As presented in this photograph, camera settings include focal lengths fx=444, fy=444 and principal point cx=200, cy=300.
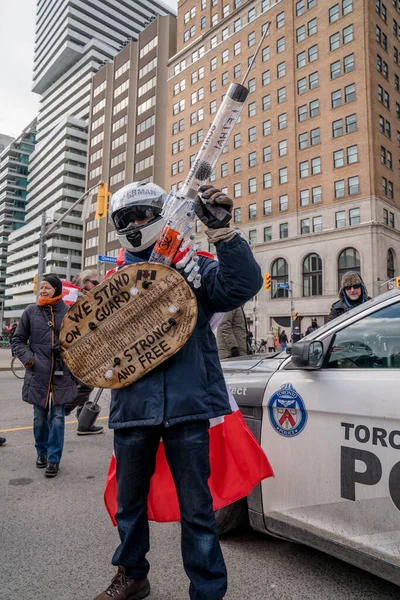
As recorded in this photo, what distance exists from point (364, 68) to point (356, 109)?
11.0 ft

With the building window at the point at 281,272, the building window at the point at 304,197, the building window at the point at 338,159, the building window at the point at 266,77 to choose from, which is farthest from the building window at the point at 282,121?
the building window at the point at 281,272

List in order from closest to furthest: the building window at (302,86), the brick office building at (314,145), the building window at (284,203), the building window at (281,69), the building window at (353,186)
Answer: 1. the brick office building at (314,145)
2. the building window at (353,186)
3. the building window at (302,86)
4. the building window at (284,203)
5. the building window at (281,69)

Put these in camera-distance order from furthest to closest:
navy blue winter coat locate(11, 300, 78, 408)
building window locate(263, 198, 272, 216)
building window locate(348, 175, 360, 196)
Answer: building window locate(263, 198, 272, 216) < building window locate(348, 175, 360, 196) < navy blue winter coat locate(11, 300, 78, 408)

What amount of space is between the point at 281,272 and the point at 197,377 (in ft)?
134

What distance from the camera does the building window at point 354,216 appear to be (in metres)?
36.5

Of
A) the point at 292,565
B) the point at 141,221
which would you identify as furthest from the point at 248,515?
the point at 141,221

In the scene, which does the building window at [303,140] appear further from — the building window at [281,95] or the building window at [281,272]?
the building window at [281,272]

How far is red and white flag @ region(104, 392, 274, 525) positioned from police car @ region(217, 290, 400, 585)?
25 centimetres

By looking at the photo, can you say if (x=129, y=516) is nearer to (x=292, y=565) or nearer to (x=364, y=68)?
(x=292, y=565)

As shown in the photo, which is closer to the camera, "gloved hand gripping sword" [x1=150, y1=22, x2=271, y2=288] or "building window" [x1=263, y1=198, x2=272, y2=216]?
"gloved hand gripping sword" [x1=150, y1=22, x2=271, y2=288]

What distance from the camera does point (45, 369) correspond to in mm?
4559

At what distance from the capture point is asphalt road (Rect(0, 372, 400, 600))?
92.5 inches

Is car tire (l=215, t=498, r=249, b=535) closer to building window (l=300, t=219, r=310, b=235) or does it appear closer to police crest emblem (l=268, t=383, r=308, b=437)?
police crest emblem (l=268, t=383, r=308, b=437)

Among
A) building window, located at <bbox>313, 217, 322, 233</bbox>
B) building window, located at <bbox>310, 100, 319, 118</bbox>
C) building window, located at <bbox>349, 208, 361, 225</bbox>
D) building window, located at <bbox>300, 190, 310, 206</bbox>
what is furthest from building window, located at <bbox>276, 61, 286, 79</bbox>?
building window, located at <bbox>349, 208, 361, 225</bbox>
